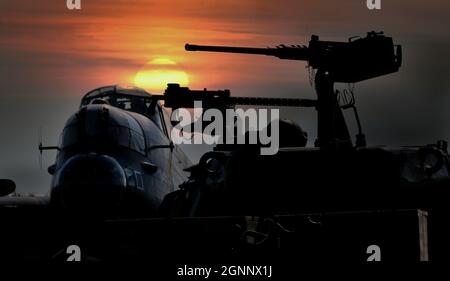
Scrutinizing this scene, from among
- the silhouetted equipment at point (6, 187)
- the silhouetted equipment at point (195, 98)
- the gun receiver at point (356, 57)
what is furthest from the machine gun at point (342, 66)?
the silhouetted equipment at point (6, 187)

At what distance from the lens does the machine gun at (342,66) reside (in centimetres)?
2319

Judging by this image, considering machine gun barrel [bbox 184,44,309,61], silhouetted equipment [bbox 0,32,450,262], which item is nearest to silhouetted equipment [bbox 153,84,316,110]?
silhouetted equipment [bbox 0,32,450,262]

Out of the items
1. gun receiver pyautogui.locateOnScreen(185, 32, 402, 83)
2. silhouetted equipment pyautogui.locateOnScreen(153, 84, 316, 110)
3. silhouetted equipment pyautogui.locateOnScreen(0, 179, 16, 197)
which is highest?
gun receiver pyautogui.locateOnScreen(185, 32, 402, 83)

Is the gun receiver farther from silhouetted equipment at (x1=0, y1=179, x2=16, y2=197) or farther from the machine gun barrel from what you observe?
silhouetted equipment at (x1=0, y1=179, x2=16, y2=197)

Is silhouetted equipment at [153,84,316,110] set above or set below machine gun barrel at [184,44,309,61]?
below

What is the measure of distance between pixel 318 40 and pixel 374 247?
13867 millimetres

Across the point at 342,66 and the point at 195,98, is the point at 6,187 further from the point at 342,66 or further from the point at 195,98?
the point at 342,66

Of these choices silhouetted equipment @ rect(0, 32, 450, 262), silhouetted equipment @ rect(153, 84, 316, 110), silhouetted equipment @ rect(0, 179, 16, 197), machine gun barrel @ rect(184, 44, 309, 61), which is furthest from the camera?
silhouetted equipment @ rect(153, 84, 316, 110)

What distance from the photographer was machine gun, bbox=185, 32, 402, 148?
913 inches

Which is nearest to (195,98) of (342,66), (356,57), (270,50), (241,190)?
(270,50)
